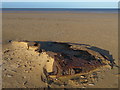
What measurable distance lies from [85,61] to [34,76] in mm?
1831

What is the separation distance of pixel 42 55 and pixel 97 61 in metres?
2.20

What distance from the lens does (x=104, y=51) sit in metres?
7.84

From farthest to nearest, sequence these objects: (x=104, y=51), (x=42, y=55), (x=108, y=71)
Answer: (x=104, y=51), (x=42, y=55), (x=108, y=71)

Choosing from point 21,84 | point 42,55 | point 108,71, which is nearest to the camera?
point 21,84

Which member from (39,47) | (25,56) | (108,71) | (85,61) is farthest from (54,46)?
(108,71)

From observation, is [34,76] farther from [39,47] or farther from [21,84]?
[39,47]

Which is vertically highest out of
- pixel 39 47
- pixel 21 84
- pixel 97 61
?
pixel 39 47

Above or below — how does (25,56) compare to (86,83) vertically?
above

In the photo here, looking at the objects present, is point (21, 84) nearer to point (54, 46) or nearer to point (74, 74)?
point (74, 74)

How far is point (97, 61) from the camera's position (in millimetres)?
5996

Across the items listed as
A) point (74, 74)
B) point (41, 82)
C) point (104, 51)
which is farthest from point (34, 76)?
point (104, 51)

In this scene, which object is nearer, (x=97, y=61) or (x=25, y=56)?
(x=97, y=61)

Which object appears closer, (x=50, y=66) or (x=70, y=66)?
(x=70, y=66)

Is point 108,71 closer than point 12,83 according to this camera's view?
No
